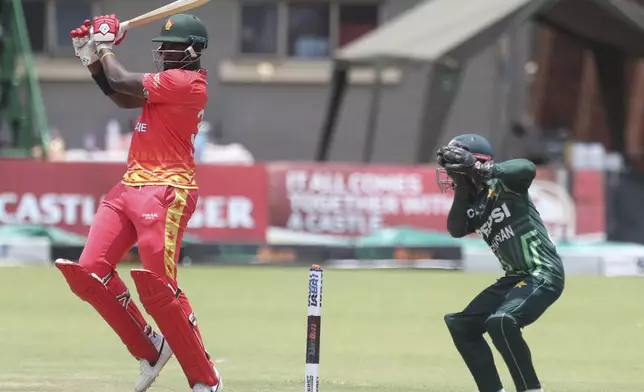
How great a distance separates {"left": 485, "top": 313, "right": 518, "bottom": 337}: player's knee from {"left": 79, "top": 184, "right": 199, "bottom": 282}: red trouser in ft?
5.99

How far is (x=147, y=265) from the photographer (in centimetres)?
714

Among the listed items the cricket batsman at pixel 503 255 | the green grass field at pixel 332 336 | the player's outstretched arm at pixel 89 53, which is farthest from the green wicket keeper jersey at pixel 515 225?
the player's outstretched arm at pixel 89 53

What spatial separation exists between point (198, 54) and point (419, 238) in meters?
10.3

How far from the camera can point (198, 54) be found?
745 centimetres

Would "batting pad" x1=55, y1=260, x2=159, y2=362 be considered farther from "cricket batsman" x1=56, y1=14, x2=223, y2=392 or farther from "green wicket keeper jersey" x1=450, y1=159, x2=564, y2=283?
"green wicket keeper jersey" x1=450, y1=159, x2=564, y2=283

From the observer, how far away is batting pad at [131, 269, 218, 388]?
696 cm

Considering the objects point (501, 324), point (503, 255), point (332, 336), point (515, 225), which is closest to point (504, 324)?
point (501, 324)

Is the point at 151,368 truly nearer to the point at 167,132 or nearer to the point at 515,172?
the point at 167,132

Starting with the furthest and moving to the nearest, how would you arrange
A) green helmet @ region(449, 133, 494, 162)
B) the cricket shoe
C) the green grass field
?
1. the green grass field
2. the cricket shoe
3. green helmet @ region(449, 133, 494, 162)

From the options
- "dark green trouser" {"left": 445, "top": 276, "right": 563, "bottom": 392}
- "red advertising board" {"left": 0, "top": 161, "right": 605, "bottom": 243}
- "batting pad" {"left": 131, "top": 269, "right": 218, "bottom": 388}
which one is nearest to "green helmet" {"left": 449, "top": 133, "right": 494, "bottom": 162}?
"dark green trouser" {"left": 445, "top": 276, "right": 563, "bottom": 392}

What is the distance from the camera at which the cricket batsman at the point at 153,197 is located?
7156 mm

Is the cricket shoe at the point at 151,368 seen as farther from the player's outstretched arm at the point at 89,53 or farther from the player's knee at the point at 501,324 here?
the player's knee at the point at 501,324

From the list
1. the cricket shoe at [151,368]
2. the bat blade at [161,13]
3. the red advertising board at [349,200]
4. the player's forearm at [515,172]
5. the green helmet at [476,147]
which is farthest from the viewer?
the red advertising board at [349,200]

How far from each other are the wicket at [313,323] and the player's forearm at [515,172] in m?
1.19
